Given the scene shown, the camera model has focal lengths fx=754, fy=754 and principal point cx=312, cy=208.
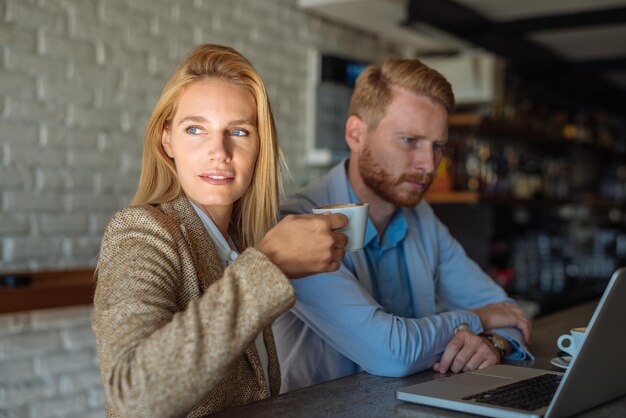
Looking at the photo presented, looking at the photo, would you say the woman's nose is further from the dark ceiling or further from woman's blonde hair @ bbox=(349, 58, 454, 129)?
the dark ceiling

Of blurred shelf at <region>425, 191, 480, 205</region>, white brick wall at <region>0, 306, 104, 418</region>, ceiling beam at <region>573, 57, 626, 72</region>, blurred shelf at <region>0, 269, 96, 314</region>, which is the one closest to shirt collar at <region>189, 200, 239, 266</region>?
blurred shelf at <region>0, 269, 96, 314</region>

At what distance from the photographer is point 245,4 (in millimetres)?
3752

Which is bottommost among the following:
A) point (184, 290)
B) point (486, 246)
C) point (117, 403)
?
point (486, 246)

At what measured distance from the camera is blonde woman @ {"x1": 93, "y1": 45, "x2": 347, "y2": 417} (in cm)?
102

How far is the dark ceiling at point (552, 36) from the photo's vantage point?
13.1 ft

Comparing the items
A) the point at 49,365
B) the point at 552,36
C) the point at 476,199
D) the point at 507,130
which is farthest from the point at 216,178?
the point at 552,36

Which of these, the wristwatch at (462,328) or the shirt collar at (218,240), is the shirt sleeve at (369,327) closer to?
the wristwatch at (462,328)

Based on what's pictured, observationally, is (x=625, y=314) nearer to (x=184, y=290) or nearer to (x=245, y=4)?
(x=184, y=290)

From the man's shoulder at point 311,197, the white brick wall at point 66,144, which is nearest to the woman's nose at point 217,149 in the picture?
the man's shoulder at point 311,197

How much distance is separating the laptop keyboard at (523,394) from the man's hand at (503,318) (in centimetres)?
46

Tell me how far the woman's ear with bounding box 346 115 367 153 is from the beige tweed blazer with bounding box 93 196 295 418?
3.19 ft

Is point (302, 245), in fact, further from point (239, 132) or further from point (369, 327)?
point (369, 327)

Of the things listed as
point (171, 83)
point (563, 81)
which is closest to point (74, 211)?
point (171, 83)

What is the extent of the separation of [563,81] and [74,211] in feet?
14.2
